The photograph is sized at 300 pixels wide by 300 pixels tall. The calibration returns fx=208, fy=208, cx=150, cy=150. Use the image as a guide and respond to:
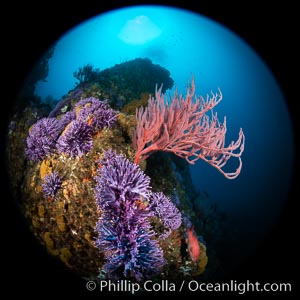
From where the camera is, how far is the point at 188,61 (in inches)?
219

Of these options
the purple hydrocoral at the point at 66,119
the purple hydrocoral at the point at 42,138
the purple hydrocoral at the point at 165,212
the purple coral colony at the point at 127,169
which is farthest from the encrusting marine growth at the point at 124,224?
the purple hydrocoral at the point at 66,119

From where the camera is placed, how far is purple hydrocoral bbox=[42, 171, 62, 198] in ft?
11.9

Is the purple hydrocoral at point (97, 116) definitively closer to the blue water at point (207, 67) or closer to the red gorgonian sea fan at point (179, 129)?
the red gorgonian sea fan at point (179, 129)

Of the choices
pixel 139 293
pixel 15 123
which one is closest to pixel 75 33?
pixel 15 123

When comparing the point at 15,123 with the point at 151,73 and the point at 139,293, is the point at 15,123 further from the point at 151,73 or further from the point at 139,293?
the point at 151,73

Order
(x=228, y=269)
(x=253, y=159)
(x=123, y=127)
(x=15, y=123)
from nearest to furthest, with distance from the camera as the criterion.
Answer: (x=123, y=127), (x=15, y=123), (x=228, y=269), (x=253, y=159)

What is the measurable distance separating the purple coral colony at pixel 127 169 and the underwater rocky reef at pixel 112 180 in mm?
16

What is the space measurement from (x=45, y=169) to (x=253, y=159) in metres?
7.01

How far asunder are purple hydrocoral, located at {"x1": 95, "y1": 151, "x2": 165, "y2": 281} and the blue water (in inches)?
96.5

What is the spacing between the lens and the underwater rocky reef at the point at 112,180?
10.2 ft

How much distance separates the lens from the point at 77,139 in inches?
147

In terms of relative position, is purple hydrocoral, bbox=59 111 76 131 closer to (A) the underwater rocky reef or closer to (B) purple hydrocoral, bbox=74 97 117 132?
(A) the underwater rocky reef

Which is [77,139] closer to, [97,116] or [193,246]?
[97,116]

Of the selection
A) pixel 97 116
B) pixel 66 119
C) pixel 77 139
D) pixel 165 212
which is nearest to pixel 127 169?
pixel 165 212
